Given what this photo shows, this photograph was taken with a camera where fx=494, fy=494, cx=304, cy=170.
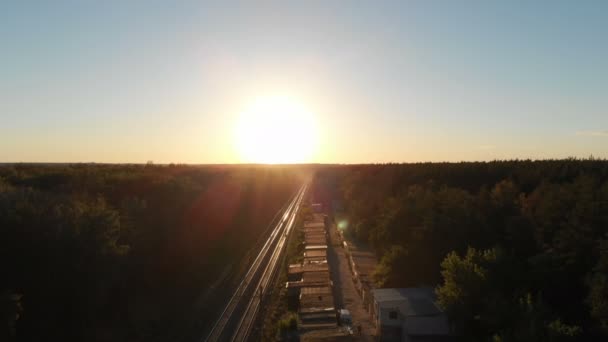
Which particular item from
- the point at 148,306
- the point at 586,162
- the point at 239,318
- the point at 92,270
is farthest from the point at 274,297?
the point at 586,162

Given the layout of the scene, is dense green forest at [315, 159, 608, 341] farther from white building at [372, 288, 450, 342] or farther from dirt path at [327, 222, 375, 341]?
dirt path at [327, 222, 375, 341]

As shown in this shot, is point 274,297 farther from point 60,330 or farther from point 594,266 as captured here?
point 594,266

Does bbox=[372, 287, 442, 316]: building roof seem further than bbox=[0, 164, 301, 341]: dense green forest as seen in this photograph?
Yes

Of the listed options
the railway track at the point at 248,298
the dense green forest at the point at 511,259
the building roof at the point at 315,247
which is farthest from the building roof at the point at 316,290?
the building roof at the point at 315,247

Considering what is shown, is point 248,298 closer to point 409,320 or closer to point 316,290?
point 316,290

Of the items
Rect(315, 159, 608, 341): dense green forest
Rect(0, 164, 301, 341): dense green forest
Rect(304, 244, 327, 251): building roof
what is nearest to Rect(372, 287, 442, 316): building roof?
Rect(315, 159, 608, 341): dense green forest

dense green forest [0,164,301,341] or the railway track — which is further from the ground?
dense green forest [0,164,301,341]

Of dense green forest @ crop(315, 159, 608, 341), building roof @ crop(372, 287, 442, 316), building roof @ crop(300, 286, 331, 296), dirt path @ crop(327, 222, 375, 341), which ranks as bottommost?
dirt path @ crop(327, 222, 375, 341)
